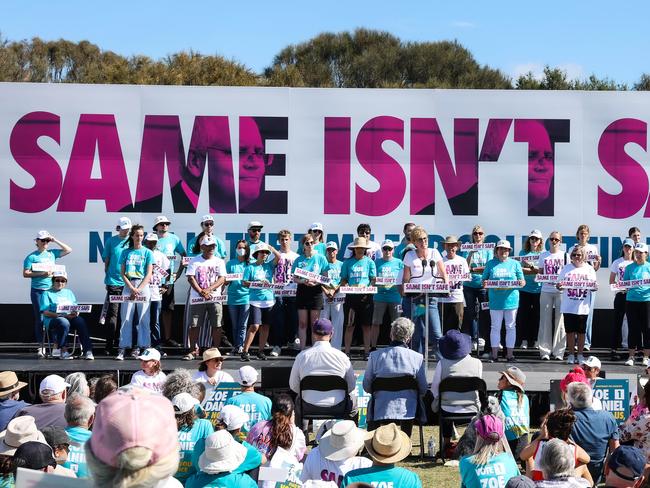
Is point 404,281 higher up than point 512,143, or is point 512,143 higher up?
point 512,143

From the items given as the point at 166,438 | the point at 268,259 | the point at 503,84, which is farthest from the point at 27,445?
the point at 503,84

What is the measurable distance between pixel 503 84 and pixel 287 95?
35176 millimetres

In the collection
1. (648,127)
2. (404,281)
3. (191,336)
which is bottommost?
(191,336)

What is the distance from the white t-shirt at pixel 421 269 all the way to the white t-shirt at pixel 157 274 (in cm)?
336

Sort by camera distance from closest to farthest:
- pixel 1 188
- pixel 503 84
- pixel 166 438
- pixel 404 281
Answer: pixel 166 438
pixel 404 281
pixel 1 188
pixel 503 84

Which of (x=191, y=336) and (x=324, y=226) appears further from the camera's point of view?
(x=324, y=226)

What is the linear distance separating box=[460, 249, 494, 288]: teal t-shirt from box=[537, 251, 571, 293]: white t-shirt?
0.75m

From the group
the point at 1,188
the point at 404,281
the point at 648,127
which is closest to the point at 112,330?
the point at 1,188

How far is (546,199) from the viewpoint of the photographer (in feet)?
48.9

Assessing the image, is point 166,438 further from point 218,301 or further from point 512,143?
point 512,143

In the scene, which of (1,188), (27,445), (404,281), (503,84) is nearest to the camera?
(27,445)

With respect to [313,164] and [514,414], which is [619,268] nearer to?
[313,164]

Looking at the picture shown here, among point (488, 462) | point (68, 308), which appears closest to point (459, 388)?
point (488, 462)

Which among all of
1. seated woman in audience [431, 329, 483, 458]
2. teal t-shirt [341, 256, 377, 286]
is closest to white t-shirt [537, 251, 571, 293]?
teal t-shirt [341, 256, 377, 286]
